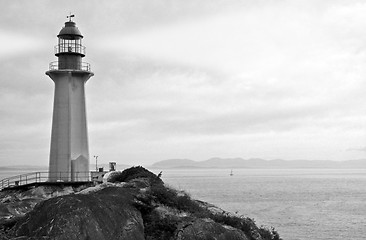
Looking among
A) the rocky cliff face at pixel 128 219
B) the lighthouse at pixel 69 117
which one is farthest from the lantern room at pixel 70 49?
the rocky cliff face at pixel 128 219

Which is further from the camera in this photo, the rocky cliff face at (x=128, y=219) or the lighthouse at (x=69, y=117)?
the lighthouse at (x=69, y=117)

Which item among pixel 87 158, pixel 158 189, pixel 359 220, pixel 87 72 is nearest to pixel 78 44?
pixel 87 72

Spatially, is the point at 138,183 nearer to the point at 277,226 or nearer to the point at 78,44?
the point at 78,44

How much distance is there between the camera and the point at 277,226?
6281cm

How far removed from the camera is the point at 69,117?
3806 centimetres

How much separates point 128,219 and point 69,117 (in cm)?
1838

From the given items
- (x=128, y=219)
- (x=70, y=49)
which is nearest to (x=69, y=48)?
(x=70, y=49)

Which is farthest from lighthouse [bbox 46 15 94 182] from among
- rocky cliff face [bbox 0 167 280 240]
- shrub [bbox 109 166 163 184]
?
rocky cliff face [bbox 0 167 280 240]

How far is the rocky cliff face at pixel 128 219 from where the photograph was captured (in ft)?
62.4

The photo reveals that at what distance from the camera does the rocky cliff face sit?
62.4 feet

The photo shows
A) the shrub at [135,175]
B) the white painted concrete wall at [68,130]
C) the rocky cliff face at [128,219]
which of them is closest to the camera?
the rocky cliff face at [128,219]

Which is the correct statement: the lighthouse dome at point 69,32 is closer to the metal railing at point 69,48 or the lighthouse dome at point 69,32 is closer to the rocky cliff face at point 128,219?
the metal railing at point 69,48

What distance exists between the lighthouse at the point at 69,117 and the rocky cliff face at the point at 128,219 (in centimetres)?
1148

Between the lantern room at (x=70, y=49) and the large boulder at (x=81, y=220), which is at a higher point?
the lantern room at (x=70, y=49)
